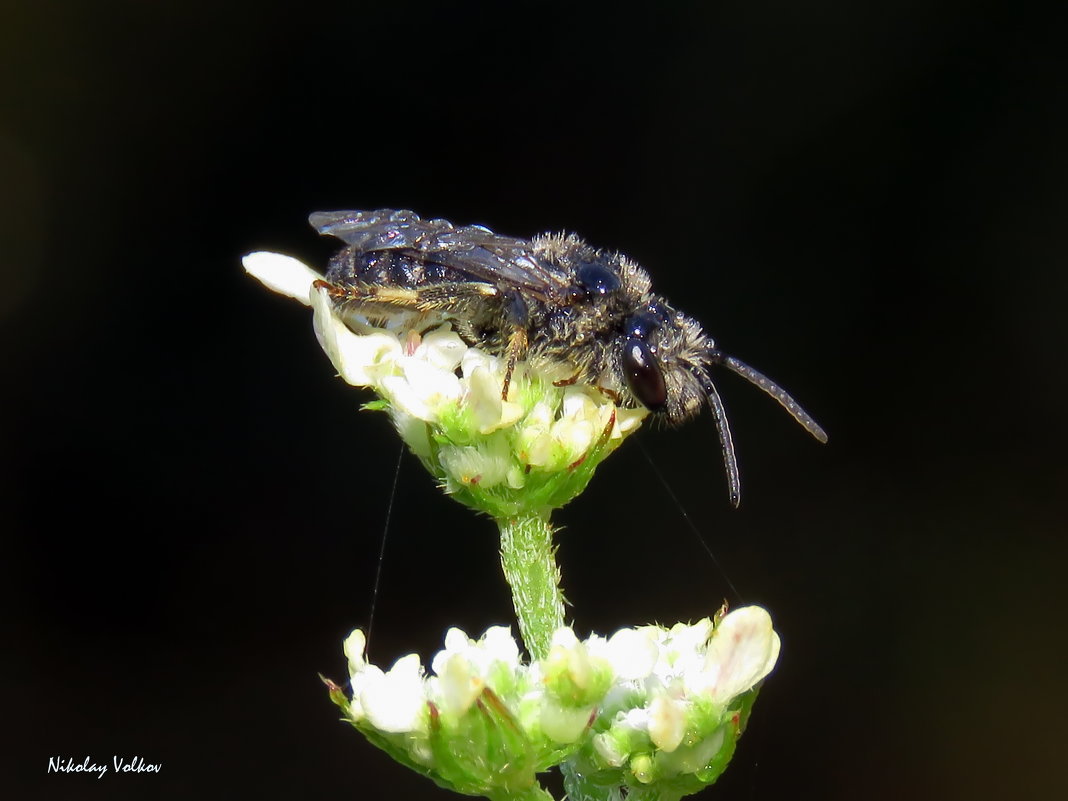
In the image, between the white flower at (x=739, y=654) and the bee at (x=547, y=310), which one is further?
the bee at (x=547, y=310)

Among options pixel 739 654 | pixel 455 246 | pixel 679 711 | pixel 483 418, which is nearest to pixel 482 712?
pixel 679 711

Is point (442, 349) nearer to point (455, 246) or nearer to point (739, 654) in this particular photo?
point (455, 246)

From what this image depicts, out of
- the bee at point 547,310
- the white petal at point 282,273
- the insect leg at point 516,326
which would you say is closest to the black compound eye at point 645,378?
the bee at point 547,310

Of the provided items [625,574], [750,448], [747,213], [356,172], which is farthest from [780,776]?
[356,172]

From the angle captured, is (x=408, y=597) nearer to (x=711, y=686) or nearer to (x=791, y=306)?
(x=791, y=306)

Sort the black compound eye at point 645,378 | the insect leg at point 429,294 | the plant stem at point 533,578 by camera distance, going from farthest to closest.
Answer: the insect leg at point 429,294
the black compound eye at point 645,378
the plant stem at point 533,578

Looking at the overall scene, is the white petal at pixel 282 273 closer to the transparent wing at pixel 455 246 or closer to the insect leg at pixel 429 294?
the insect leg at pixel 429 294
